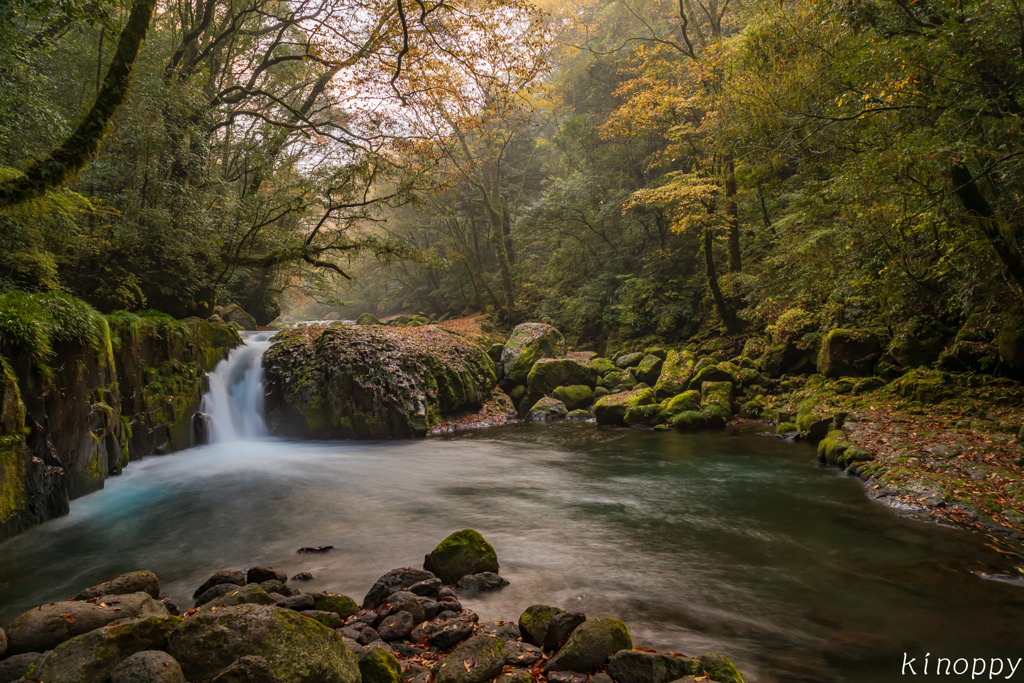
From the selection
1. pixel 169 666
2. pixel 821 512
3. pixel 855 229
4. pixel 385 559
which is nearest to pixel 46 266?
pixel 385 559

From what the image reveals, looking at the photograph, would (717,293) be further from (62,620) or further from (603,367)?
(62,620)

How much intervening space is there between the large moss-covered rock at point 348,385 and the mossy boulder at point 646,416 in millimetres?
5437

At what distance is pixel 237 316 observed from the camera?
19.3 metres

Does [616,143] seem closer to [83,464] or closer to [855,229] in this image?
[855,229]

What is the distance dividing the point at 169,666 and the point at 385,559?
3.06m

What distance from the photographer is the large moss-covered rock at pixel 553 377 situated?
51.9ft

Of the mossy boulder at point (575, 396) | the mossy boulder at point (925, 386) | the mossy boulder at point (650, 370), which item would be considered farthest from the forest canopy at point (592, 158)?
the mossy boulder at point (575, 396)

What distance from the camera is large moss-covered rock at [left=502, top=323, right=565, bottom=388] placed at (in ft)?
54.9

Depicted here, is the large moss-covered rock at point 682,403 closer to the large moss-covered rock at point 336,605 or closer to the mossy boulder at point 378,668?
the large moss-covered rock at point 336,605

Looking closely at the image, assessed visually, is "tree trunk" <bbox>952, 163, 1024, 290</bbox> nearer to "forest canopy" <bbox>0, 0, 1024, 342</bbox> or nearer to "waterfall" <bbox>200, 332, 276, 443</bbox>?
"forest canopy" <bbox>0, 0, 1024, 342</bbox>

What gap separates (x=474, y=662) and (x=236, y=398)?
37.3 feet

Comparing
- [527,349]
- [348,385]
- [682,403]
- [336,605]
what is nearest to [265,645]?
[336,605]

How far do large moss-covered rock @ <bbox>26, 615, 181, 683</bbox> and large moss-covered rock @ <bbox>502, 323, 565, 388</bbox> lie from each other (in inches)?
537

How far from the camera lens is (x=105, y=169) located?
9.62 meters
